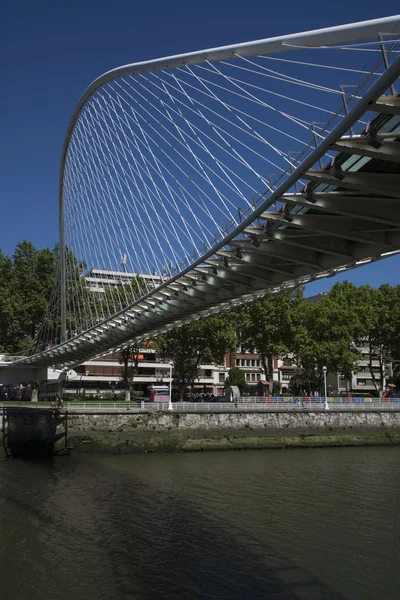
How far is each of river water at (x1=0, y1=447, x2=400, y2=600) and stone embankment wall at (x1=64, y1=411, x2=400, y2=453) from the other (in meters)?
7.50

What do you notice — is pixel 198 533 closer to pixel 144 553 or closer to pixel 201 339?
pixel 144 553

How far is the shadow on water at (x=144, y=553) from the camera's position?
13836 mm

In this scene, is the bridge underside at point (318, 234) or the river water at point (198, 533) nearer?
the bridge underside at point (318, 234)

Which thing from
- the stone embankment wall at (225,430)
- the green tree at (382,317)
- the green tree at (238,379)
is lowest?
the stone embankment wall at (225,430)

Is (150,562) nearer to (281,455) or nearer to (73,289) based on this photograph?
(281,455)

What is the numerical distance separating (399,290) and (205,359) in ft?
83.6

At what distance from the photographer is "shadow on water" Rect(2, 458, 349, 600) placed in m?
13.8

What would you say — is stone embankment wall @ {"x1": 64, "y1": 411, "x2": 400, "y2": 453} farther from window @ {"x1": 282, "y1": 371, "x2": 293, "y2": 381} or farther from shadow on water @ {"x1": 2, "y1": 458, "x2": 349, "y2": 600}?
window @ {"x1": 282, "y1": 371, "x2": 293, "y2": 381}

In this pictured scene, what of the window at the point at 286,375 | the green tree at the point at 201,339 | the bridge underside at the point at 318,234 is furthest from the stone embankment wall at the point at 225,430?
the window at the point at 286,375

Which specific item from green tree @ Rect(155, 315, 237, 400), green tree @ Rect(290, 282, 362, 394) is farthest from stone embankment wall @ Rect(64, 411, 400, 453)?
green tree @ Rect(155, 315, 237, 400)

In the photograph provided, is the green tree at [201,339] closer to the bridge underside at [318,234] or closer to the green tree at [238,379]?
the green tree at [238,379]

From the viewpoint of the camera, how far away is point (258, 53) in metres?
14.7

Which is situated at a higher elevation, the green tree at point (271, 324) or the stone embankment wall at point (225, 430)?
the green tree at point (271, 324)

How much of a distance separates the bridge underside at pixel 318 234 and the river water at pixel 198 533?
831 cm
